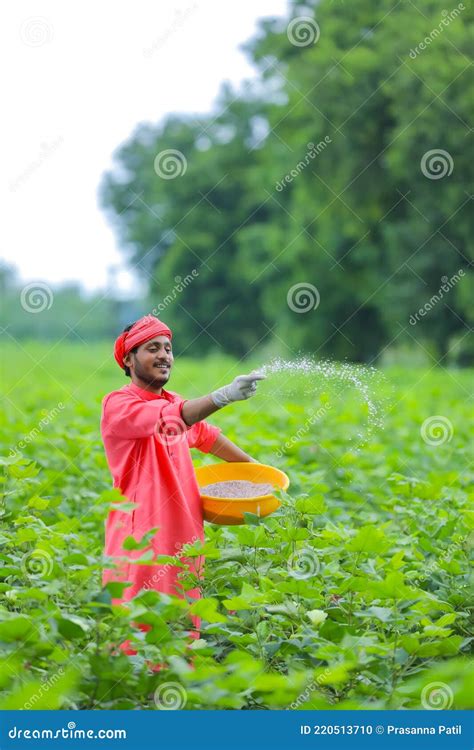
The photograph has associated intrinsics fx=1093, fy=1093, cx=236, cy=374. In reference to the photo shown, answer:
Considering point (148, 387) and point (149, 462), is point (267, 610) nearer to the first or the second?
point (149, 462)

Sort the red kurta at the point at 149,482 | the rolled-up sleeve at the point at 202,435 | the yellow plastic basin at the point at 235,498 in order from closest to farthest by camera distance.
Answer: the red kurta at the point at 149,482 → the yellow plastic basin at the point at 235,498 → the rolled-up sleeve at the point at 202,435

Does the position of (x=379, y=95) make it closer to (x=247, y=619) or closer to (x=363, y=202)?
(x=363, y=202)

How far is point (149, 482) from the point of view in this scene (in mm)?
3750

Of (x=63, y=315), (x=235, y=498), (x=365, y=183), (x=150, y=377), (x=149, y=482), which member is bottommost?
(x=63, y=315)

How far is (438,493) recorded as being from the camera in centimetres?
485

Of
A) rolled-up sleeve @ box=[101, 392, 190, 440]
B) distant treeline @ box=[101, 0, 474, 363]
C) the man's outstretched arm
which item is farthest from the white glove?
distant treeline @ box=[101, 0, 474, 363]

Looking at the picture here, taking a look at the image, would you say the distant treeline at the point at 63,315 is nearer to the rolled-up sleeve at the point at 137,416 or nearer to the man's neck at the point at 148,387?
Answer: the man's neck at the point at 148,387

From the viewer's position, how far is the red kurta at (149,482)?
3.63 meters

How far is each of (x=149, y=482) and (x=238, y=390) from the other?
23.0 inches

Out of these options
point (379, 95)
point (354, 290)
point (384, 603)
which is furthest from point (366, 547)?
point (354, 290)

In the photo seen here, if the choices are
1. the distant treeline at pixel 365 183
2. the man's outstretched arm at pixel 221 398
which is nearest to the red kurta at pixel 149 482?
the man's outstretched arm at pixel 221 398

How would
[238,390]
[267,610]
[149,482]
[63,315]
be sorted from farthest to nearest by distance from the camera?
[63,315], [149,482], [238,390], [267,610]

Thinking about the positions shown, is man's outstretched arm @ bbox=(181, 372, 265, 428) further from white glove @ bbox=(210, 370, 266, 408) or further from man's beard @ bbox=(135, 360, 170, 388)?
man's beard @ bbox=(135, 360, 170, 388)

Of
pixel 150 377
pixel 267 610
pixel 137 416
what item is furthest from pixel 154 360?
pixel 267 610
